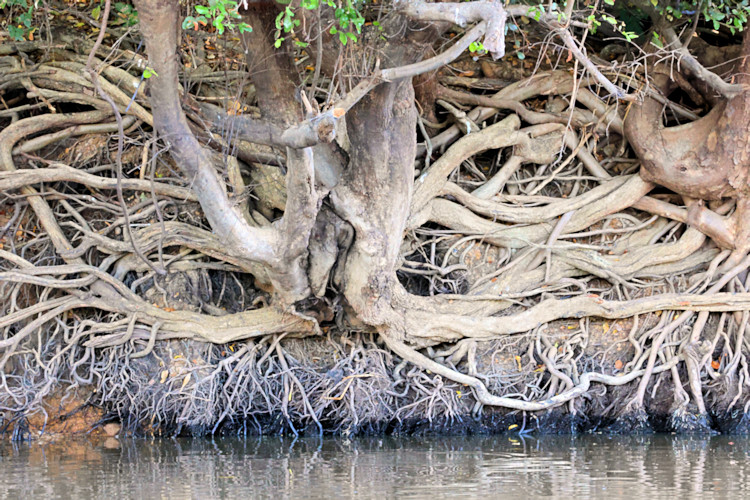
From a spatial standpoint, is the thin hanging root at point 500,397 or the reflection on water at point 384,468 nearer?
the reflection on water at point 384,468

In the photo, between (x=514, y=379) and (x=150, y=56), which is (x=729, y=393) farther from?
(x=150, y=56)

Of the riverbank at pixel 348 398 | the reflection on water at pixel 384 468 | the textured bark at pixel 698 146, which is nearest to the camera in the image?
the reflection on water at pixel 384 468

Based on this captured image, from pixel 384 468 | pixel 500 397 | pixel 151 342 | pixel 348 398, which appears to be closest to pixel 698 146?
pixel 500 397

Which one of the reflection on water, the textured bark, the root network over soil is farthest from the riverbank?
the textured bark

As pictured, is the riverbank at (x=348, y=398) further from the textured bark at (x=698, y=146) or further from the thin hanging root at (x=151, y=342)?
the textured bark at (x=698, y=146)

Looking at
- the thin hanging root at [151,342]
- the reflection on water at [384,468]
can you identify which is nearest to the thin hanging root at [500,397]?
the reflection on water at [384,468]

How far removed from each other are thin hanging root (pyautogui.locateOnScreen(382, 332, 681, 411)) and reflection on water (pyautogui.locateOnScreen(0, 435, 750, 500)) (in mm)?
246

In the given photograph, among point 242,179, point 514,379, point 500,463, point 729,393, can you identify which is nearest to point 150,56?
point 242,179

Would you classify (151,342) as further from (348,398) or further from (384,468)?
(384,468)

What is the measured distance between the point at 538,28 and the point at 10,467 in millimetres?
4462

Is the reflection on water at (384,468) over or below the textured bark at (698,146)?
below

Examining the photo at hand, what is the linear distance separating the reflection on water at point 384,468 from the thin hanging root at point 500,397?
0.81ft

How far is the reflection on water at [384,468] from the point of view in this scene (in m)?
3.68

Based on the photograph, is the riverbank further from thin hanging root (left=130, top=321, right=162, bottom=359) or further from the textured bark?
the textured bark
